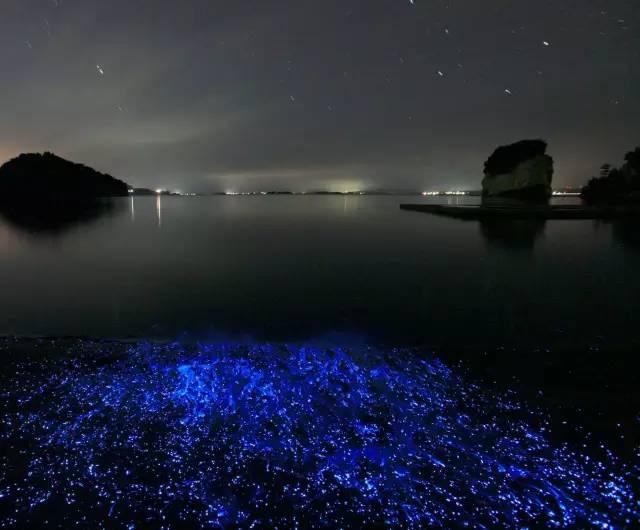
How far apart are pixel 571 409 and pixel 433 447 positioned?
1730mm

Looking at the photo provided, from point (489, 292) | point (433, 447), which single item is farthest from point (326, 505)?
point (489, 292)

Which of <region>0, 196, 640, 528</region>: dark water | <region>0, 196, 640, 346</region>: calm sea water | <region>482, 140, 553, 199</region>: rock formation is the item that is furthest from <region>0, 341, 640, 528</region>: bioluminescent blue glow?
<region>482, 140, 553, 199</region>: rock formation

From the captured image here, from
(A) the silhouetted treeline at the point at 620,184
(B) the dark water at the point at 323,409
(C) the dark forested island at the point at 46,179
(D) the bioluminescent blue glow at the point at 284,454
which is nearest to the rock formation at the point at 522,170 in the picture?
(A) the silhouetted treeline at the point at 620,184

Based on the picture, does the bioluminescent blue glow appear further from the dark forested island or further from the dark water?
the dark forested island

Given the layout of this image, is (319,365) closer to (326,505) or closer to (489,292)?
(326,505)

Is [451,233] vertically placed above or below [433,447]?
above

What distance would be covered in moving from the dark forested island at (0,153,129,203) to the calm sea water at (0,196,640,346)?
105311mm

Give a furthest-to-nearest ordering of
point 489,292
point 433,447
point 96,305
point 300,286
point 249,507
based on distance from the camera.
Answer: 1. point 300,286
2. point 489,292
3. point 96,305
4. point 433,447
5. point 249,507

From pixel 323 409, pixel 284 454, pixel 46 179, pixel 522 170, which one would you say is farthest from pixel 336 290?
pixel 46 179

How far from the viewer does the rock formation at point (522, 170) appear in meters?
75.8

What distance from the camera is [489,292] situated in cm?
829

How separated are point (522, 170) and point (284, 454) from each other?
302 feet

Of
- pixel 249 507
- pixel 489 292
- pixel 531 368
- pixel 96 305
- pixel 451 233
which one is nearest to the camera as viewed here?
pixel 249 507

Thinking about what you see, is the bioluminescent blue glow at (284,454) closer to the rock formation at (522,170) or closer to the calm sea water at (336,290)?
the calm sea water at (336,290)
